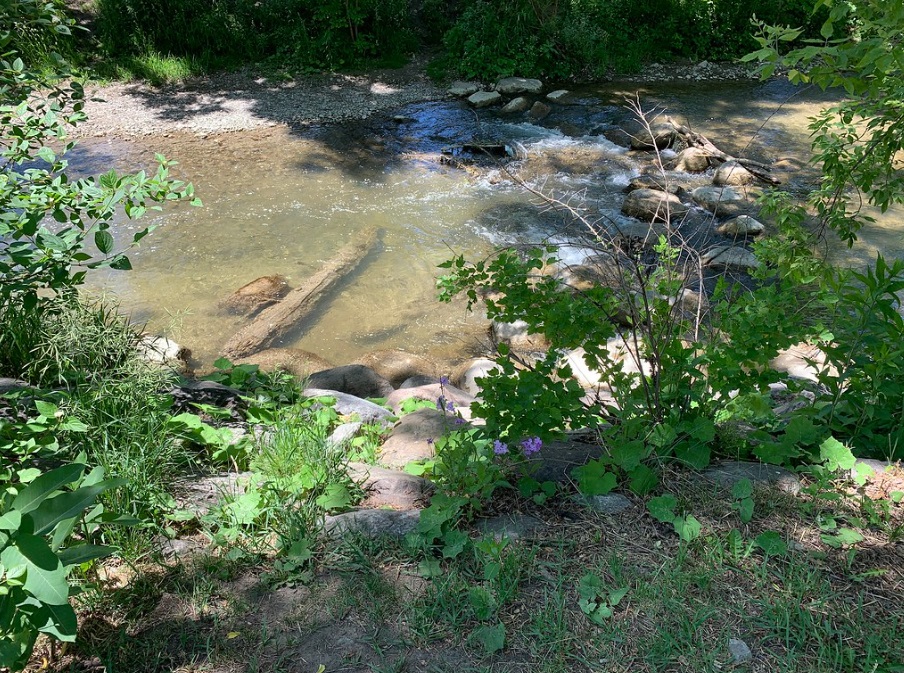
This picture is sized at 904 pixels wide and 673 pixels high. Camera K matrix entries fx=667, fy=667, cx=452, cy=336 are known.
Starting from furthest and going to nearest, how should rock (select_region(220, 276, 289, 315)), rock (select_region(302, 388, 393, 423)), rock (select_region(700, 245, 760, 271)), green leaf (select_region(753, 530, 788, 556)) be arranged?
1. rock (select_region(700, 245, 760, 271))
2. rock (select_region(220, 276, 289, 315))
3. rock (select_region(302, 388, 393, 423))
4. green leaf (select_region(753, 530, 788, 556))

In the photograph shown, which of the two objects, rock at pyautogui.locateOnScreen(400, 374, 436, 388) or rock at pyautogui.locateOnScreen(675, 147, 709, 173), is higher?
rock at pyautogui.locateOnScreen(675, 147, 709, 173)

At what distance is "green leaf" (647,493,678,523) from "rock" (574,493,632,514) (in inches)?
4.3

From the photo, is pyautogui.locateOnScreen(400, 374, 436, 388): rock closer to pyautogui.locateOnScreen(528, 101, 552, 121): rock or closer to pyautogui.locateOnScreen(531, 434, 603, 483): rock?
pyautogui.locateOnScreen(531, 434, 603, 483): rock

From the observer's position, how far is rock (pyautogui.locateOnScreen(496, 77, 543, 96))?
12.4 metres

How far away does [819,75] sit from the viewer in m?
2.49

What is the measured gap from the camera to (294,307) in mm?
6367

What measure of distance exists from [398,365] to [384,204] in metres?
3.56

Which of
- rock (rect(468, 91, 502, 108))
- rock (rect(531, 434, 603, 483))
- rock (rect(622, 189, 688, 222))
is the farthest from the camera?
rock (rect(468, 91, 502, 108))

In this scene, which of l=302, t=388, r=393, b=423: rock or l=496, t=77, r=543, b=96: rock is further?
l=496, t=77, r=543, b=96: rock

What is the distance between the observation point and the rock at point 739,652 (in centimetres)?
191

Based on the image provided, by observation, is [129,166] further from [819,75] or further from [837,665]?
[837,665]

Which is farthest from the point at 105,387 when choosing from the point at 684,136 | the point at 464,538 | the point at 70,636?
the point at 684,136

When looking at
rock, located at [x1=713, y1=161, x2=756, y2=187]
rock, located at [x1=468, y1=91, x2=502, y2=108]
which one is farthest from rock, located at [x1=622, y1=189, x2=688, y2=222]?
rock, located at [x1=468, y1=91, x2=502, y2=108]

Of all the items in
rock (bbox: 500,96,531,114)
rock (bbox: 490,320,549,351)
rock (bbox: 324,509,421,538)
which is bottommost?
rock (bbox: 490,320,549,351)
